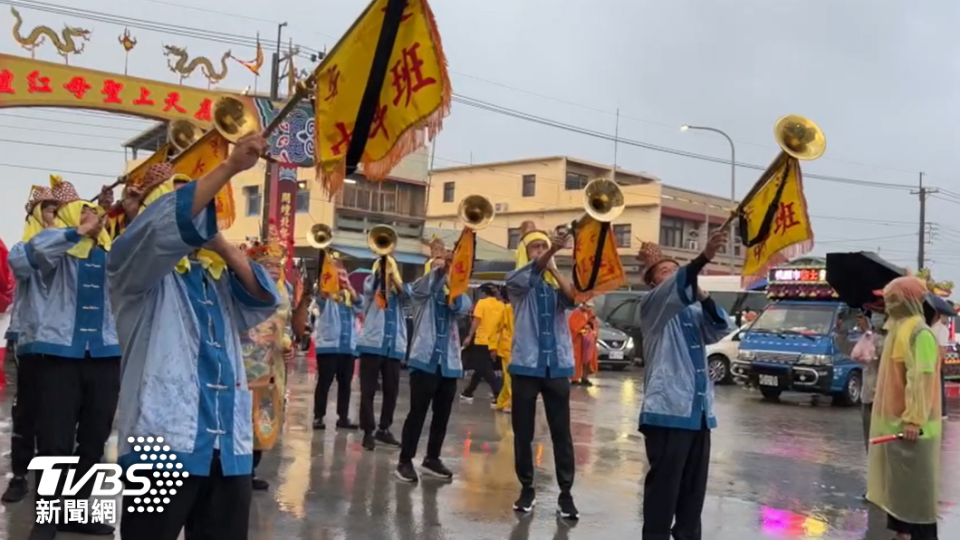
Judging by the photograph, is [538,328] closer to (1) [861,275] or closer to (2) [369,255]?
(1) [861,275]

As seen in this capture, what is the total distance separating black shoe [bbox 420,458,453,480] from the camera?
7.73 metres

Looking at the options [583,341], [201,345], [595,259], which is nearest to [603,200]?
[595,259]

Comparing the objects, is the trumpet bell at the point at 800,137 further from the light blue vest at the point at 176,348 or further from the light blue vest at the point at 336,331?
the light blue vest at the point at 336,331

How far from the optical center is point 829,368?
15758 mm

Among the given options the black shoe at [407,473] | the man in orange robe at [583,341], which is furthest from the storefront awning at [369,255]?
the black shoe at [407,473]

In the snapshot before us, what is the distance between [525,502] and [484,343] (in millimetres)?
7967

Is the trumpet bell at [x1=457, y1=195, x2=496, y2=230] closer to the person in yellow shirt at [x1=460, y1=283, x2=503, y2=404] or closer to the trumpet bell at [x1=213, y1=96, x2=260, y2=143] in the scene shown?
the trumpet bell at [x1=213, y1=96, x2=260, y2=143]

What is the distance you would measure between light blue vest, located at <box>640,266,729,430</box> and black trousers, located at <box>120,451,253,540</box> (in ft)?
8.53

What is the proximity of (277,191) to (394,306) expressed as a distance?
1302 centimetres

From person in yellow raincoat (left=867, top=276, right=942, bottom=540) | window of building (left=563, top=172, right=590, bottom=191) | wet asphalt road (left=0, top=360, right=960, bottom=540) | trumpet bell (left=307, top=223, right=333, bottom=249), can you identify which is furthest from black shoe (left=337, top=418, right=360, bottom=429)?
window of building (left=563, top=172, right=590, bottom=191)

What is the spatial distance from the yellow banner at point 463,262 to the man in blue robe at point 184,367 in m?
4.23

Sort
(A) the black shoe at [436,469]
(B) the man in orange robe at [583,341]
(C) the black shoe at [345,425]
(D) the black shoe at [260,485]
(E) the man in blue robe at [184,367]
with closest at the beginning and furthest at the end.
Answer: (E) the man in blue robe at [184,367] < (D) the black shoe at [260,485] < (A) the black shoe at [436,469] < (C) the black shoe at [345,425] < (B) the man in orange robe at [583,341]

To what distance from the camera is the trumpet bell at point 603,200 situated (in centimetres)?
648

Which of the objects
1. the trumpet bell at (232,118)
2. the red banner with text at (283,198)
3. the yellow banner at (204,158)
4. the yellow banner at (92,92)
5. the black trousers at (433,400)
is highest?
the yellow banner at (92,92)
